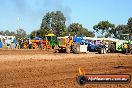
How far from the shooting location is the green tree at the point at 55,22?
354ft

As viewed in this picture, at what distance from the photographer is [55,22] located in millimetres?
113000

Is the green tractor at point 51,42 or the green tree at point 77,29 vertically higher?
the green tree at point 77,29

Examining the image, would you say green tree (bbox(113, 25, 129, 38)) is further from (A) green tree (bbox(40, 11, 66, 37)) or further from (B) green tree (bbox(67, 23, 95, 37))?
(A) green tree (bbox(40, 11, 66, 37))

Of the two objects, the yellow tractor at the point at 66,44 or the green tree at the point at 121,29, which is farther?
the green tree at the point at 121,29

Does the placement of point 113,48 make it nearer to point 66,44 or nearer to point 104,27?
point 66,44

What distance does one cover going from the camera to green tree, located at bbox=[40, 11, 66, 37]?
354 ft

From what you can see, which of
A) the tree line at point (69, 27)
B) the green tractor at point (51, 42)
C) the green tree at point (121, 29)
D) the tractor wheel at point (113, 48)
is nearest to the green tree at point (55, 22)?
the tree line at point (69, 27)

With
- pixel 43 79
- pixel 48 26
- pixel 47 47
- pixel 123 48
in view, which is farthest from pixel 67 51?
pixel 48 26

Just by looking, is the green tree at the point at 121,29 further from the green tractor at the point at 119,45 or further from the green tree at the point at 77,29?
the green tractor at the point at 119,45

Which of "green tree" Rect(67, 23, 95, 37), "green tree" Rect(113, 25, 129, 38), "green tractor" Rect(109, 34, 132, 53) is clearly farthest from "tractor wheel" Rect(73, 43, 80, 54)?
"green tree" Rect(113, 25, 129, 38)

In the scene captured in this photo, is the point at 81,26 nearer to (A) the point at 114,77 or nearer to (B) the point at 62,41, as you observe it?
(B) the point at 62,41

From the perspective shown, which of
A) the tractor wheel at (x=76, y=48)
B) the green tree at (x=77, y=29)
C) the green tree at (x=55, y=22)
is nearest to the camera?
the tractor wheel at (x=76, y=48)

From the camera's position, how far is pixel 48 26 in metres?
109

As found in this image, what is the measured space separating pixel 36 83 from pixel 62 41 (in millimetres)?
25608
